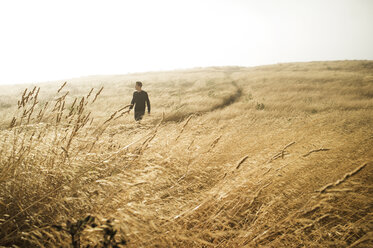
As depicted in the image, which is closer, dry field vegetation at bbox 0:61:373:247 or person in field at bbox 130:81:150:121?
dry field vegetation at bbox 0:61:373:247

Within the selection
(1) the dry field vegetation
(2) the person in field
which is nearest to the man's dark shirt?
(2) the person in field

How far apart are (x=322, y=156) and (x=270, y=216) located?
1.45 meters

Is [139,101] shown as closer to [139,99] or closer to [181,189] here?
[139,99]

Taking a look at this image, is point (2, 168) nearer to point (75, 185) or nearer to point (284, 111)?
point (75, 185)

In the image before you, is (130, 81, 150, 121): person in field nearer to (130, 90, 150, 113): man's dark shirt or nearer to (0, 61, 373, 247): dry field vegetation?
(130, 90, 150, 113): man's dark shirt

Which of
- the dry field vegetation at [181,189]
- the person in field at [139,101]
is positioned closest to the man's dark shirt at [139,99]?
the person in field at [139,101]

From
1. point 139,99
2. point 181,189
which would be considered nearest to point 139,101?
point 139,99

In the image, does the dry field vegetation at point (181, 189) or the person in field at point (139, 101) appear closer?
the dry field vegetation at point (181, 189)

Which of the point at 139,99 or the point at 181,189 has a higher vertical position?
the point at 139,99

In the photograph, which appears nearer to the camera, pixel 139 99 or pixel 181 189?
pixel 181 189

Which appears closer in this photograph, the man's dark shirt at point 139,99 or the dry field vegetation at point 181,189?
the dry field vegetation at point 181,189

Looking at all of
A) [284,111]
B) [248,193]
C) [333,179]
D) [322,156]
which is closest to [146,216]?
[248,193]

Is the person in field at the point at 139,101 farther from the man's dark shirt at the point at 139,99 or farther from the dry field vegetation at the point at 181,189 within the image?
the dry field vegetation at the point at 181,189

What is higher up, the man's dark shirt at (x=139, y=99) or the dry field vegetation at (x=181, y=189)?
the man's dark shirt at (x=139, y=99)
